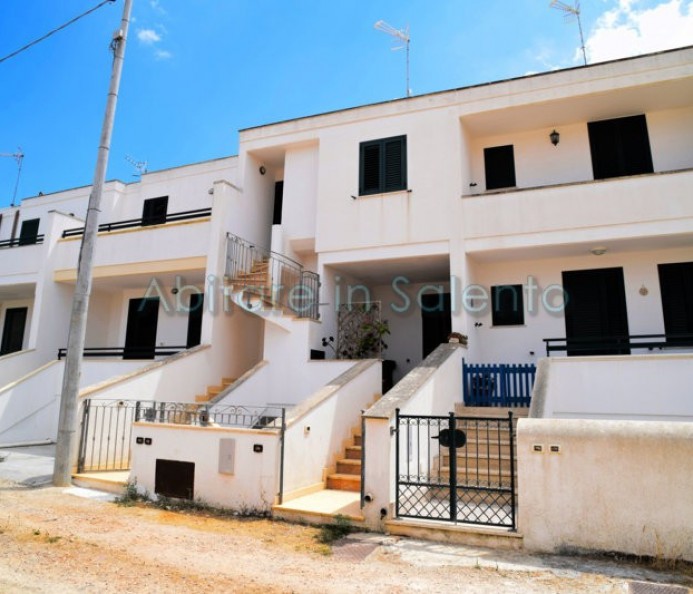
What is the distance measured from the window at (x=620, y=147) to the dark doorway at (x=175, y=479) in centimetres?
1109

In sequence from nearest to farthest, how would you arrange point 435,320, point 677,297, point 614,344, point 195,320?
1. point 614,344
2. point 677,297
3. point 435,320
4. point 195,320

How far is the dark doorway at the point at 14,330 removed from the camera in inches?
770

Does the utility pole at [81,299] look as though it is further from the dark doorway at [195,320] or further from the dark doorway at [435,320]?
the dark doorway at [435,320]

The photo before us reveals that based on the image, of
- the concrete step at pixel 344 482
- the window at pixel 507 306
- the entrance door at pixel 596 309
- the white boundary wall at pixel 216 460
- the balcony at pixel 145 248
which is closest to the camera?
the white boundary wall at pixel 216 460

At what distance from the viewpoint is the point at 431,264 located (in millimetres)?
12922

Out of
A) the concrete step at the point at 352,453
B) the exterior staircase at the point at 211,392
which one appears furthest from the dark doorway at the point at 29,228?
the concrete step at the point at 352,453

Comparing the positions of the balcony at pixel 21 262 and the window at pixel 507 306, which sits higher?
the balcony at pixel 21 262

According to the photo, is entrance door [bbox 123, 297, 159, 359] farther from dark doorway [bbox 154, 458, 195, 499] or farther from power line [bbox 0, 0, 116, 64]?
dark doorway [bbox 154, 458, 195, 499]

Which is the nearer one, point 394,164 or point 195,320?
point 394,164

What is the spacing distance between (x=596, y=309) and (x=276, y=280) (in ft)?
25.7

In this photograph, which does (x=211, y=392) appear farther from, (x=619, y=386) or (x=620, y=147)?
(x=620, y=147)

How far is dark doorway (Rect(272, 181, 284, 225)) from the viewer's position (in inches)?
624

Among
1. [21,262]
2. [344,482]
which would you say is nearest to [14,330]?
[21,262]

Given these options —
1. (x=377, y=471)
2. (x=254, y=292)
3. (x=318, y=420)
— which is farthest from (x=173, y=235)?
(x=377, y=471)
